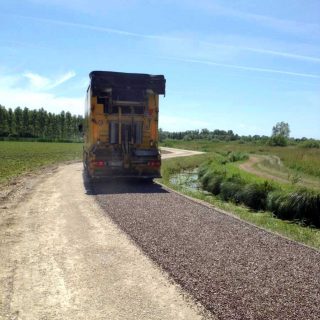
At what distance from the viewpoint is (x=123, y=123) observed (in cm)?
1805

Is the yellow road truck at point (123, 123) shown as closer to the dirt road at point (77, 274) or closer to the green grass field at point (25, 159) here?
the green grass field at point (25, 159)

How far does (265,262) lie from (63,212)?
6527mm

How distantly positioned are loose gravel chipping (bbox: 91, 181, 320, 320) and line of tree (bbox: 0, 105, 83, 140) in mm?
87261

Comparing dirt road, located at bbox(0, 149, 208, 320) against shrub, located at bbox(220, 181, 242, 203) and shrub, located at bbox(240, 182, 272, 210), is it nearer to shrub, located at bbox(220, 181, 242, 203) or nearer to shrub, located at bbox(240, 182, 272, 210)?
shrub, located at bbox(240, 182, 272, 210)

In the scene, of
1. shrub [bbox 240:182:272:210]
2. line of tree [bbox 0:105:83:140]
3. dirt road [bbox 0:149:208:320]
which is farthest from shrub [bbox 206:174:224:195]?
line of tree [bbox 0:105:83:140]

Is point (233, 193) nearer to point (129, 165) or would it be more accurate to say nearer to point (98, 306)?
point (129, 165)

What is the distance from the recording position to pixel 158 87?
1786 cm

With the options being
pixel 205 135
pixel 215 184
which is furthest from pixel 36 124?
pixel 215 184

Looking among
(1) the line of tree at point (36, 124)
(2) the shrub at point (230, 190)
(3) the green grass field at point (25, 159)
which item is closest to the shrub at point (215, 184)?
(2) the shrub at point (230, 190)

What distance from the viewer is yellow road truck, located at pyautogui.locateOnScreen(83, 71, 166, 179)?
17.5 m

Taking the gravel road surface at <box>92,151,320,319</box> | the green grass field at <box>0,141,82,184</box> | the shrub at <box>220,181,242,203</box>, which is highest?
the gravel road surface at <box>92,151,320,319</box>

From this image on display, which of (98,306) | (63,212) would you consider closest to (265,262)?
(98,306)

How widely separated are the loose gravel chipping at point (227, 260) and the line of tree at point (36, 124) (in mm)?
87261

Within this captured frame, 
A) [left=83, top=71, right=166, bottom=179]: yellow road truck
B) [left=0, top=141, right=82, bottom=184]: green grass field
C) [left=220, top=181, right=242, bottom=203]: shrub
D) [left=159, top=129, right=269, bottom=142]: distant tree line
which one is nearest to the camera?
[left=83, top=71, right=166, bottom=179]: yellow road truck
